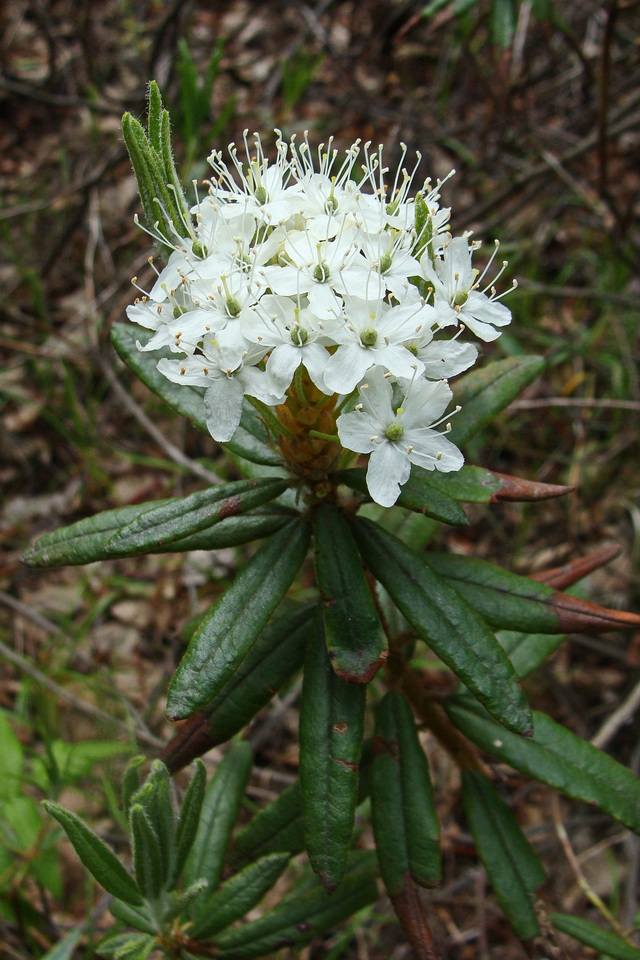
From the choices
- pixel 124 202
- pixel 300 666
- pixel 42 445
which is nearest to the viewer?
pixel 300 666

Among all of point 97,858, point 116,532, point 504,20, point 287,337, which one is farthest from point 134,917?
point 504,20

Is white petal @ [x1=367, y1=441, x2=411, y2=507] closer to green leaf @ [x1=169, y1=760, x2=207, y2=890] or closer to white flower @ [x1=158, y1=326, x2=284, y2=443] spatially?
white flower @ [x1=158, y1=326, x2=284, y2=443]

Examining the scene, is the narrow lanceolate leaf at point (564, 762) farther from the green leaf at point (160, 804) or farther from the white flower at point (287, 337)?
the white flower at point (287, 337)

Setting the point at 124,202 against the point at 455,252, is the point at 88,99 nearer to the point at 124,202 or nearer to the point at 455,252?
the point at 124,202

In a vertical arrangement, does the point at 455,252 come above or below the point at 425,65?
below

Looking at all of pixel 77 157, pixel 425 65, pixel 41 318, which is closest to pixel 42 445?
pixel 41 318

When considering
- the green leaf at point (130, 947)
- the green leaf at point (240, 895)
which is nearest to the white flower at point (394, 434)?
the green leaf at point (240, 895)

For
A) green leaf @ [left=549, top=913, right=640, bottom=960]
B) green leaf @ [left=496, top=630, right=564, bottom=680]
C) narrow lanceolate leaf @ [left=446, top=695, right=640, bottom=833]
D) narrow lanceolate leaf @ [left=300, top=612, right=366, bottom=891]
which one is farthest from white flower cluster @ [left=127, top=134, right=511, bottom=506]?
green leaf @ [left=549, top=913, right=640, bottom=960]
